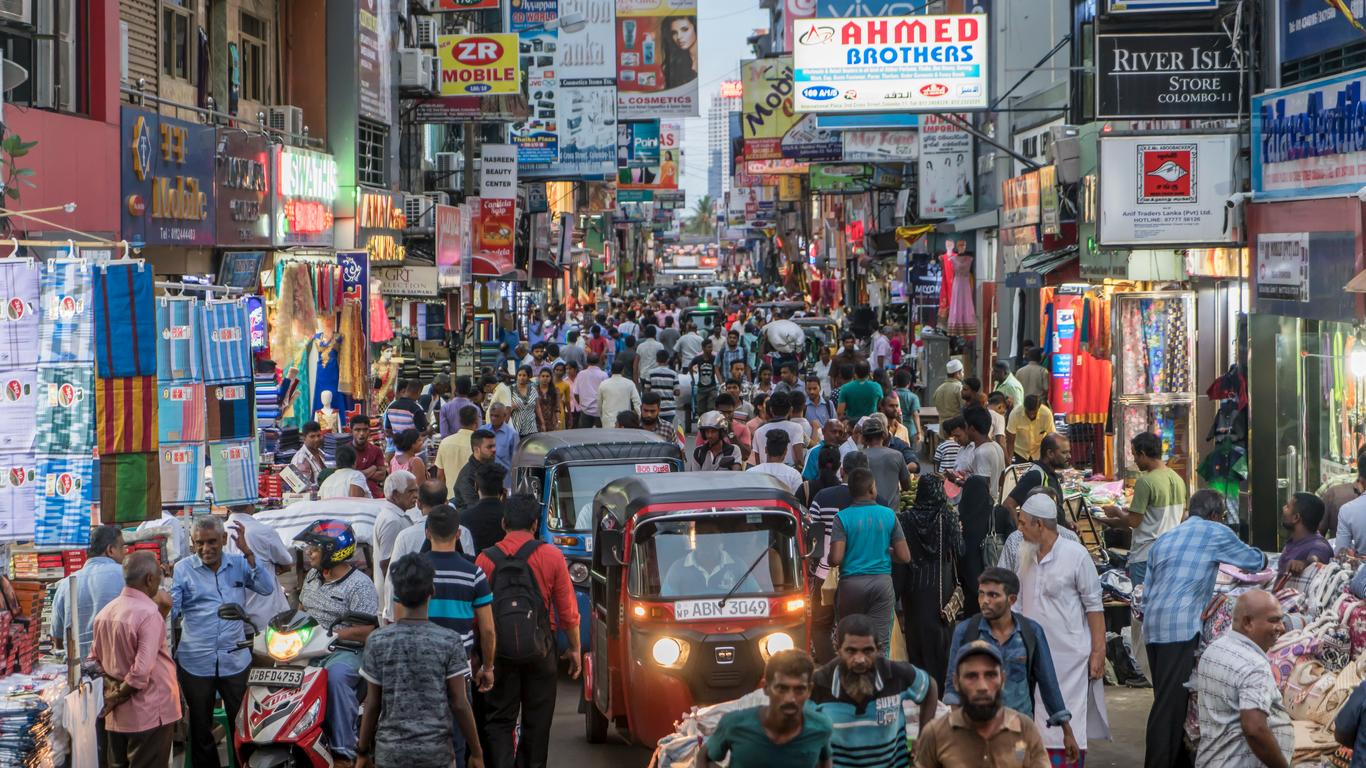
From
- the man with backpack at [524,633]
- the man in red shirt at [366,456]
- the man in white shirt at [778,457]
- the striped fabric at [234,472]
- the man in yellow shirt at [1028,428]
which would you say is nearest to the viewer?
the man with backpack at [524,633]

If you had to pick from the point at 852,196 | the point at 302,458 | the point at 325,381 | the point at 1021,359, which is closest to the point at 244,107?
the point at 325,381

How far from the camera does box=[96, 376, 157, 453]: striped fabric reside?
9602 millimetres

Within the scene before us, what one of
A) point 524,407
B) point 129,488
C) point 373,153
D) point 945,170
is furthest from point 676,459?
point 945,170

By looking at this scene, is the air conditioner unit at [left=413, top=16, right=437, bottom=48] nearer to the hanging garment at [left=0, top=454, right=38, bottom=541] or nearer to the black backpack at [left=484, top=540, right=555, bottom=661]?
the hanging garment at [left=0, top=454, right=38, bottom=541]

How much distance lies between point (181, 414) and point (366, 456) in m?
4.00

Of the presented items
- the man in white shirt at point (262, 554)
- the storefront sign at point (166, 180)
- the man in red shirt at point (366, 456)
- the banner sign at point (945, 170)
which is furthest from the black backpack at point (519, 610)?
the banner sign at point (945, 170)

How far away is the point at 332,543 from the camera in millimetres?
9219

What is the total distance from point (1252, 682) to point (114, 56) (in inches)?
497

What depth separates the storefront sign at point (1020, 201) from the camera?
25.2 meters

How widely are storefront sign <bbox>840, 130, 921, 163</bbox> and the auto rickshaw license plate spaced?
2687 centimetres

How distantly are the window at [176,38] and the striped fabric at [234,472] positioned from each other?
998 cm

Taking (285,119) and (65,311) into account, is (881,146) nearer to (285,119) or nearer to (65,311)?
(285,119)

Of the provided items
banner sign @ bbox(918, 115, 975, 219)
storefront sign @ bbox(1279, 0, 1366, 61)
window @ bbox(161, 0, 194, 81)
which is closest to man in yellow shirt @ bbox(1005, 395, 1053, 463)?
storefront sign @ bbox(1279, 0, 1366, 61)

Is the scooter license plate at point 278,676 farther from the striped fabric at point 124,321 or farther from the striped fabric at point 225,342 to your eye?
the striped fabric at point 225,342
